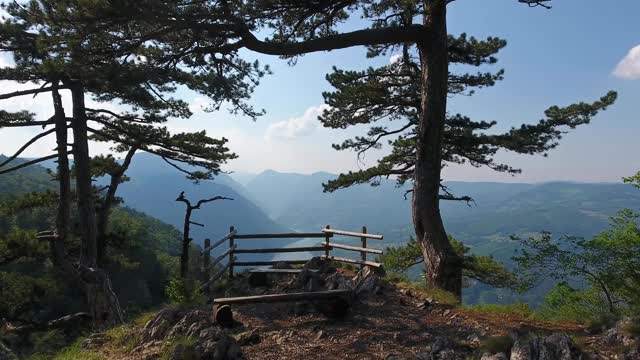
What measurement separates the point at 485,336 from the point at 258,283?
841cm

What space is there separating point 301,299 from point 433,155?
13.7 ft

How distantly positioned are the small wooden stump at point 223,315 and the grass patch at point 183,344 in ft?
2.86

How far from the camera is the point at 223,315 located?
733 cm

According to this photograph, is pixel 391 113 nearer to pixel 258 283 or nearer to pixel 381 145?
pixel 381 145

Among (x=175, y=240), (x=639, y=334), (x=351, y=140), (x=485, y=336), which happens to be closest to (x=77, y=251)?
(x=351, y=140)

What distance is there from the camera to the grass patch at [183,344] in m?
5.57

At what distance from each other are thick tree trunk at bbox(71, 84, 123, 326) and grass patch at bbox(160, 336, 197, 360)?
24.4 feet

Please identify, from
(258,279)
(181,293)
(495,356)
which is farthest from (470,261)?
(495,356)

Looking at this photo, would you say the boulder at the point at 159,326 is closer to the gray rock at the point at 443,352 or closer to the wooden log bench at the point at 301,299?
the wooden log bench at the point at 301,299

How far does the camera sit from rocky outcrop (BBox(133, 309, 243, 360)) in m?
5.66

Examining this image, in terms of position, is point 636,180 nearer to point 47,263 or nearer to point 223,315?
point 223,315

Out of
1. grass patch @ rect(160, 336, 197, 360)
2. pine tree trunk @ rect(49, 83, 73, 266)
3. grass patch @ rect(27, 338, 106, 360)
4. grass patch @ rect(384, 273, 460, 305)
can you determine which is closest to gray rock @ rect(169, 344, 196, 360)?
grass patch @ rect(160, 336, 197, 360)

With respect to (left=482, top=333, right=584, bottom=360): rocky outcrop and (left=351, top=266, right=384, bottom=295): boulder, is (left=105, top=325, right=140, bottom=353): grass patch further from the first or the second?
(left=482, top=333, right=584, bottom=360): rocky outcrop

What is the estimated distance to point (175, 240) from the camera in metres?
88.4
